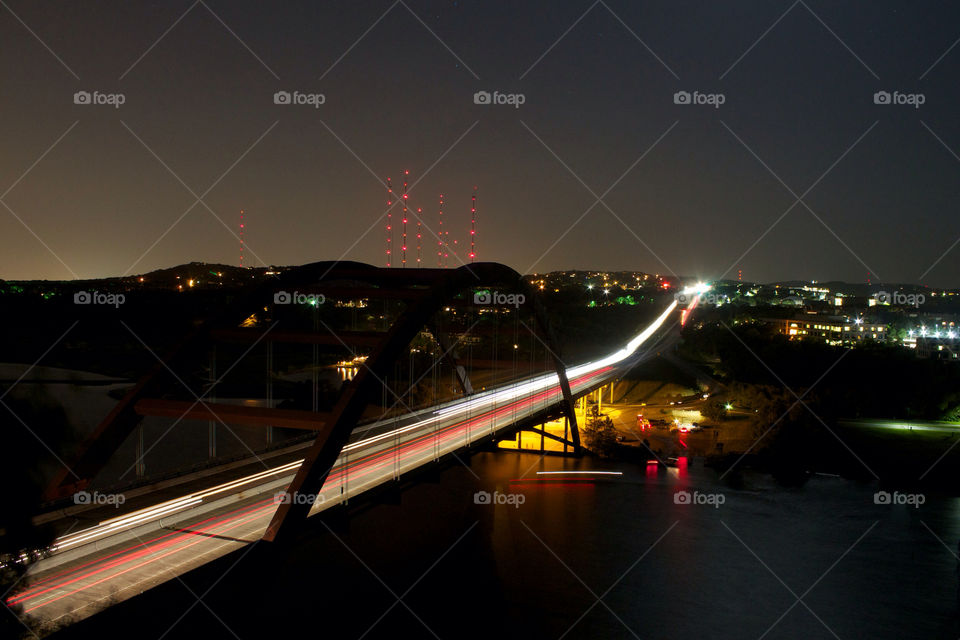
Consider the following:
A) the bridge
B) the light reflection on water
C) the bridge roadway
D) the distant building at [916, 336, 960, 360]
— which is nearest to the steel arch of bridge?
the bridge

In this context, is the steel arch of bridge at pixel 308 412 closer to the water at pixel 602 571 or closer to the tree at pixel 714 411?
the water at pixel 602 571

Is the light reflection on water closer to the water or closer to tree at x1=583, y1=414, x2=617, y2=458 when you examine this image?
the water

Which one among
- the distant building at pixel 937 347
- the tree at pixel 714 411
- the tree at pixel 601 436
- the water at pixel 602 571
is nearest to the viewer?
the water at pixel 602 571

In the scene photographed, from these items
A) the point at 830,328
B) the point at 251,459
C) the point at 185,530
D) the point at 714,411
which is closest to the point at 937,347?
the point at 830,328

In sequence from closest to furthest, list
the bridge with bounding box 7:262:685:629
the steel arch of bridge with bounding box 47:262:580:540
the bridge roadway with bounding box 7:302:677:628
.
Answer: the bridge roadway with bounding box 7:302:677:628, the bridge with bounding box 7:262:685:629, the steel arch of bridge with bounding box 47:262:580:540

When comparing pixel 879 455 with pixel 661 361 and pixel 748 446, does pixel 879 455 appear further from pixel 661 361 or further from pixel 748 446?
pixel 661 361

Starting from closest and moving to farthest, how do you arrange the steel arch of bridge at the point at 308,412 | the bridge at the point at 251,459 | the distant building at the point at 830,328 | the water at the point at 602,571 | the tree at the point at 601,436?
A: 1. the bridge at the point at 251,459
2. the steel arch of bridge at the point at 308,412
3. the water at the point at 602,571
4. the tree at the point at 601,436
5. the distant building at the point at 830,328

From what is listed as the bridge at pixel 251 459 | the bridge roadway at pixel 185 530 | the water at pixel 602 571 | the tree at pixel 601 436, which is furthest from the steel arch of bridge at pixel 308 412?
the tree at pixel 601 436
